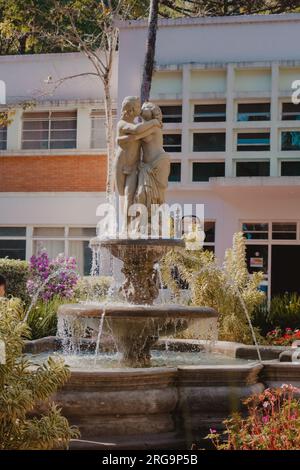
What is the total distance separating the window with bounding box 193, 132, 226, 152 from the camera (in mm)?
22469

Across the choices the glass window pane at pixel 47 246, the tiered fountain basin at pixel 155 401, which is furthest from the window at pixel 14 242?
the tiered fountain basin at pixel 155 401

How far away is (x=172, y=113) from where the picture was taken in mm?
22797

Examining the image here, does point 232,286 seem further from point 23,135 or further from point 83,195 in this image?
point 23,135

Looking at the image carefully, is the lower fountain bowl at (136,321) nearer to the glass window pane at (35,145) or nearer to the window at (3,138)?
the glass window pane at (35,145)

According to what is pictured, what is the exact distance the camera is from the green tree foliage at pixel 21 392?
574 cm

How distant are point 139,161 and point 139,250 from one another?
1457 mm

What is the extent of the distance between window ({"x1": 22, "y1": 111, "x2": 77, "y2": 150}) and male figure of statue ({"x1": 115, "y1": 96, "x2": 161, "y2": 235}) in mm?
14644

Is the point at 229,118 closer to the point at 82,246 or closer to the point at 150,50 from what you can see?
the point at 150,50

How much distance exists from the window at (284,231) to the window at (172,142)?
10.5ft

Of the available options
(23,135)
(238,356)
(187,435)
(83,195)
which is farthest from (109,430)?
(23,135)

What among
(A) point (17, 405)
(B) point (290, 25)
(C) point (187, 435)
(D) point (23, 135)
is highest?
(B) point (290, 25)

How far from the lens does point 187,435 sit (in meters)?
8.14

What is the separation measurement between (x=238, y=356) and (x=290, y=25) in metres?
13.3

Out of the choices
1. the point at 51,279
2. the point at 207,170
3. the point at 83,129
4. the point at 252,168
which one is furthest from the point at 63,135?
the point at 51,279
